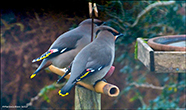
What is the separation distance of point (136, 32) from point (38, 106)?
1.31m

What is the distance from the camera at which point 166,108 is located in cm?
251

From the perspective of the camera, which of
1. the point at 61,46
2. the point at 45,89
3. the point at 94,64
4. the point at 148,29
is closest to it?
the point at 94,64

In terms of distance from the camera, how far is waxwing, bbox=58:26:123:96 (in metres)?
1.19

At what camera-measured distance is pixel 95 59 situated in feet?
4.09

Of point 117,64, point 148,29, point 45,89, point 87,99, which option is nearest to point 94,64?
point 87,99

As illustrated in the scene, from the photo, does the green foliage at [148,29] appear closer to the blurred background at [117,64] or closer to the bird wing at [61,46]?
the blurred background at [117,64]

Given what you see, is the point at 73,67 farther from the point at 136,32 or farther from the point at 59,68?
the point at 136,32

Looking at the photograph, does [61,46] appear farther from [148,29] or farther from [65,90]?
[148,29]

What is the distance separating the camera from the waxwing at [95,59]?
3.90ft

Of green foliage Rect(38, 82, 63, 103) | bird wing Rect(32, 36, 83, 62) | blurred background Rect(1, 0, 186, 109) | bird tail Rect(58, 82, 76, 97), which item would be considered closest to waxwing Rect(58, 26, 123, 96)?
bird tail Rect(58, 82, 76, 97)

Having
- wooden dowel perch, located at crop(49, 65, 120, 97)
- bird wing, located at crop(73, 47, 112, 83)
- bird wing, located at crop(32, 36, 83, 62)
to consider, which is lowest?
wooden dowel perch, located at crop(49, 65, 120, 97)

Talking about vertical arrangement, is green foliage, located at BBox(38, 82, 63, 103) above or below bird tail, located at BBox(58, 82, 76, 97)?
below

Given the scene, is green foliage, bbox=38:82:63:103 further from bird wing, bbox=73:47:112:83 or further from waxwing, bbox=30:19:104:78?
bird wing, bbox=73:47:112:83

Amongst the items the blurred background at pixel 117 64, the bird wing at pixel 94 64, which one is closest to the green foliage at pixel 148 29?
the blurred background at pixel 117 64
